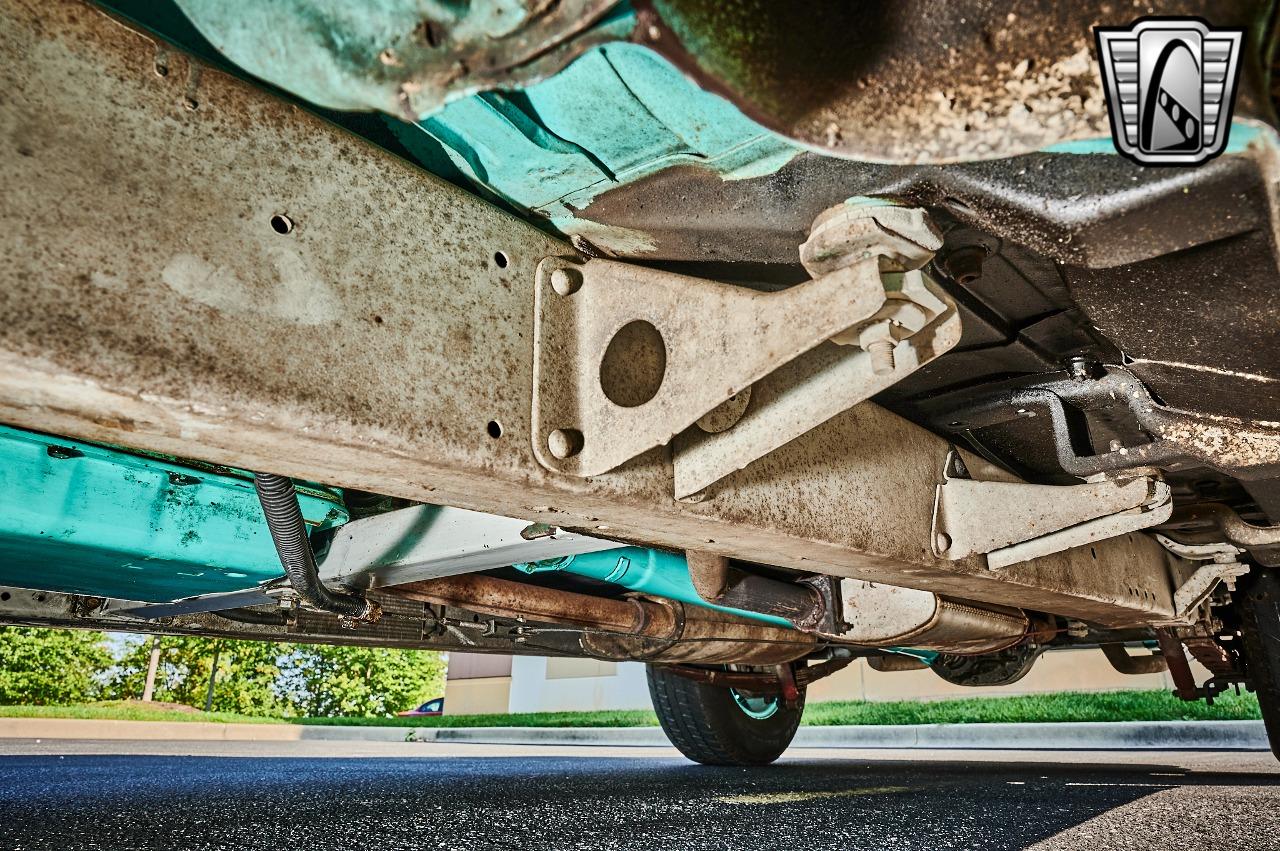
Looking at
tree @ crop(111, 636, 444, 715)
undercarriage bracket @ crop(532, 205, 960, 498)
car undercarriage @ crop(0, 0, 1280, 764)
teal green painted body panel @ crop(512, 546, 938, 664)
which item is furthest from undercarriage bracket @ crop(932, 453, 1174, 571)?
tree @ crop(111, 636, 444, 715)

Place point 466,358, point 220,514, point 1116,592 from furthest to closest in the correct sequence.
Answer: point 1116,592
point 220,514
point 466,358

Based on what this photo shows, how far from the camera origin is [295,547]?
1.51m

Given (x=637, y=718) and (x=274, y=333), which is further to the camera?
(x=637, y=718)

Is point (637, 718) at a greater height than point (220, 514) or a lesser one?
lesser

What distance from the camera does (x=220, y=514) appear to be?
1.82 meters

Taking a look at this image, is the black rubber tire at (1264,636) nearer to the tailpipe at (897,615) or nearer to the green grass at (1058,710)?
the tailpipe at (897,615)

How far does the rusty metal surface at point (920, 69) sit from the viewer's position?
717 millimetres

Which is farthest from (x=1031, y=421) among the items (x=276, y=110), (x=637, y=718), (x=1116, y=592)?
(x=637, y=718)

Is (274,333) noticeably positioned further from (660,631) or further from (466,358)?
(660,631)

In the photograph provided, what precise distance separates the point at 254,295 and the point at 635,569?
1.43 metres

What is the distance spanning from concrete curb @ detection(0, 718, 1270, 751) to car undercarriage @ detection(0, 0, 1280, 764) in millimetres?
5986

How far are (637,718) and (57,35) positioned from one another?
1199cm

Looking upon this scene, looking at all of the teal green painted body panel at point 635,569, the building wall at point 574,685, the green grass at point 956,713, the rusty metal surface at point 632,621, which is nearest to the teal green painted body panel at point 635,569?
the teal green painted body panel at point 635,569

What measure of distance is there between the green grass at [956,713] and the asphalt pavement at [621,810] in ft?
14.6
